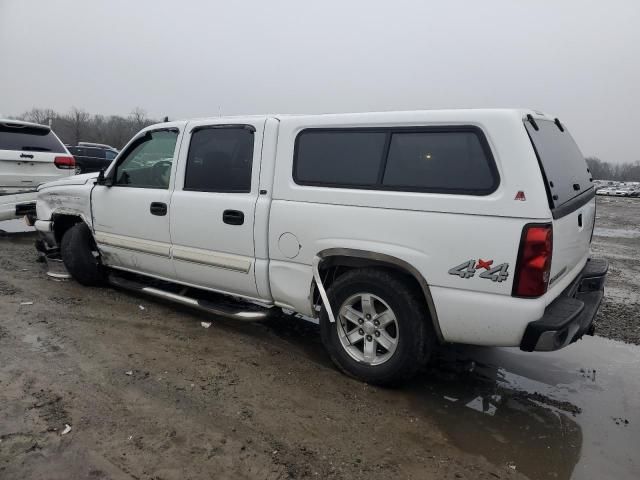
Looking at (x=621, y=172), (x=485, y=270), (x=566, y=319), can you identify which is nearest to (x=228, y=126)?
(x=485, y=270)

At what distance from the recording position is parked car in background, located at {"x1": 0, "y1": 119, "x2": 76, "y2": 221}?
25.4 ft

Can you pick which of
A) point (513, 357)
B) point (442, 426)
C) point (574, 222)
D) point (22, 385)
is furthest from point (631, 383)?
point (22, 385)

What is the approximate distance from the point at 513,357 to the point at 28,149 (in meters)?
7.84

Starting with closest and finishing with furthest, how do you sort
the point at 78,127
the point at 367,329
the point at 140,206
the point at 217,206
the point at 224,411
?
the point at 224,411 < the point at 367,329 < the point at 217,206 < the point at 140,206 < the point at 78,127

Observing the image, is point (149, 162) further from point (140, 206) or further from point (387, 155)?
point (387, 155)

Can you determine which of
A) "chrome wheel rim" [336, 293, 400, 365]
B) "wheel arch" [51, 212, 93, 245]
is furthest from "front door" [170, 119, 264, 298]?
"wheel arch" [51, 212, 93, 245]

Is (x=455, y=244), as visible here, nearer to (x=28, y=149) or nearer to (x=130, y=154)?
(x=130, y=154)

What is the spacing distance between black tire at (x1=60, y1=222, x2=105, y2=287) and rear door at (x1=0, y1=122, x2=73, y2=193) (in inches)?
122

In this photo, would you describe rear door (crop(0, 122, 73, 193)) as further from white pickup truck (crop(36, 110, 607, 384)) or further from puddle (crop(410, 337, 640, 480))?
puddle (crop(410, 337, 640, 480))

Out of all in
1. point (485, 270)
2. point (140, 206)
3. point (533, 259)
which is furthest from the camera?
point (140, 206)

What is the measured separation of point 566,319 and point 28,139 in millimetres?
8391

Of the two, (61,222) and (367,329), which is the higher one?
(61,222)

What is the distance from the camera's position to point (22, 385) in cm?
342

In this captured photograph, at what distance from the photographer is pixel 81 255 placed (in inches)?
220
